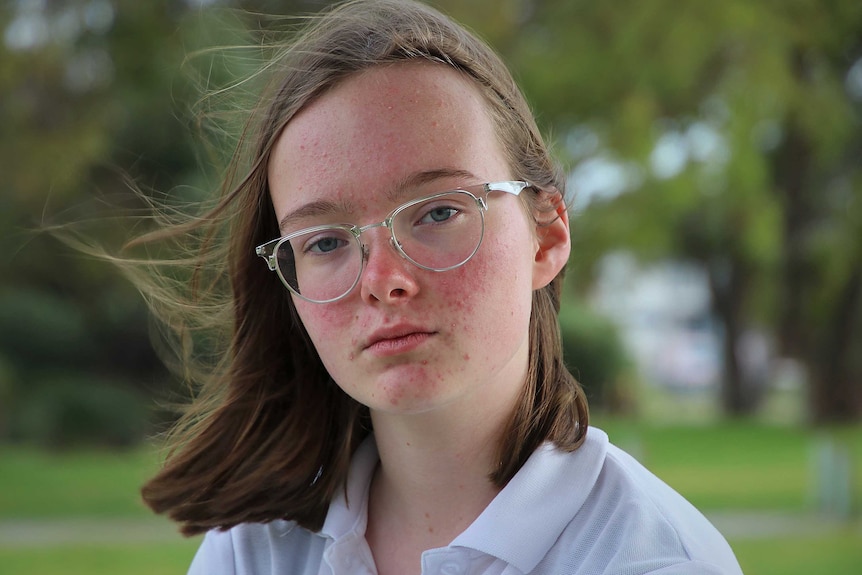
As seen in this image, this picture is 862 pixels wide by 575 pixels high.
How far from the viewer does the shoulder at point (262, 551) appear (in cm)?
158

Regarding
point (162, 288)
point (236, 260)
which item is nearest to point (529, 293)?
point (236, 260)

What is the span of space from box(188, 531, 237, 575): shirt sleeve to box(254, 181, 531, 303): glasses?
507 mm

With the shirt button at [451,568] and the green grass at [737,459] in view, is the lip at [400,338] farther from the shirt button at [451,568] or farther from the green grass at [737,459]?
the green grass at [737,459]

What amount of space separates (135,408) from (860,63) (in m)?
6.41

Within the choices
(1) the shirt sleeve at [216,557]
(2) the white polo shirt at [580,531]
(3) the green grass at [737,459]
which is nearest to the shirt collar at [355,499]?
(2) the white polo shirt at [580,531]

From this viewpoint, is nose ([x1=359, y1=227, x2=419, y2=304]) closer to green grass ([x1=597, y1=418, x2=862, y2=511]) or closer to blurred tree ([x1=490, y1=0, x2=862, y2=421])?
blurred tree ([x1=490, y1=0, x2=862, y2=421])

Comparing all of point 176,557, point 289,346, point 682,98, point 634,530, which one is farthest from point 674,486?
point 634,530

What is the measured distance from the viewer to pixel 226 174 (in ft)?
5.38

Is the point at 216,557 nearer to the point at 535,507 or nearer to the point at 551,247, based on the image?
the point at 535,507

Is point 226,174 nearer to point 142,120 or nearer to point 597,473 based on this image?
point 597,473

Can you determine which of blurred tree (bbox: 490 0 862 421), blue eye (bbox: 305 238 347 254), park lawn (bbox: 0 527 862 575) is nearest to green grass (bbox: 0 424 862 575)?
park lawn (bbox: 0 527 862 575)

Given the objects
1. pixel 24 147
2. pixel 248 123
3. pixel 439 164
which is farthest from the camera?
pixel 24 147

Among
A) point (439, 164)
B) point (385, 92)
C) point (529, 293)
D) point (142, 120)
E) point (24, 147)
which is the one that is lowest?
point (529, 293)

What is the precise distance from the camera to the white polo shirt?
1264 mm
